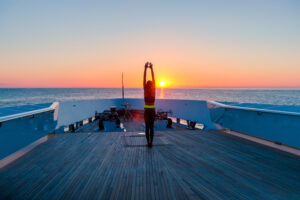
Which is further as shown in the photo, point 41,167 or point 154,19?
point 154,19

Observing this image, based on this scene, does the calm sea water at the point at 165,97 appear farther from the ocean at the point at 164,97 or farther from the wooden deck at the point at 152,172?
the wooden deck at the point at 152,172

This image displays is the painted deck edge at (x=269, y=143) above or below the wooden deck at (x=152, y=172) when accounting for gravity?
below

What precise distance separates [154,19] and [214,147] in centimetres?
866

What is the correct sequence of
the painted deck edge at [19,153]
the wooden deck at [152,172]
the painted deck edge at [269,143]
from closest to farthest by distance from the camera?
the wooden deck at [152,172] < the painted deck edge at [19,153] < the painted deck edge at [269,143]

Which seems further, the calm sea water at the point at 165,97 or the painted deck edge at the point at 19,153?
the calm sea water at the point at 165,97

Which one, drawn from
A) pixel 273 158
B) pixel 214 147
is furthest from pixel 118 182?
pixel 273 158

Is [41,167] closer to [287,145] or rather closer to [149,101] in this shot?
[149,101]

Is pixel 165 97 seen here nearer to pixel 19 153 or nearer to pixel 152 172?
pixel 19 153

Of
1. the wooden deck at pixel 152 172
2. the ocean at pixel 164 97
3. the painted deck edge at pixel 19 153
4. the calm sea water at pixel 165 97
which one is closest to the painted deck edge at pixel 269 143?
the wooden deck at pixel 152 172

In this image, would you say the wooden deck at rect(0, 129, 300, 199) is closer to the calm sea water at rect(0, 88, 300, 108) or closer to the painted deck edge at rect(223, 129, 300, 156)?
the painted deck edge at rect(223, 129, 300, 156)

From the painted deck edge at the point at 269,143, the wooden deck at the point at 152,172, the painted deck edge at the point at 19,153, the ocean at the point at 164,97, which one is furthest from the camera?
the ocean at the point at 164,97

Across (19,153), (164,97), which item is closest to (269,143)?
(19,153)

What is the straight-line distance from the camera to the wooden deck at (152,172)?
1.72 metres

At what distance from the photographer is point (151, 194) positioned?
1.67 m
